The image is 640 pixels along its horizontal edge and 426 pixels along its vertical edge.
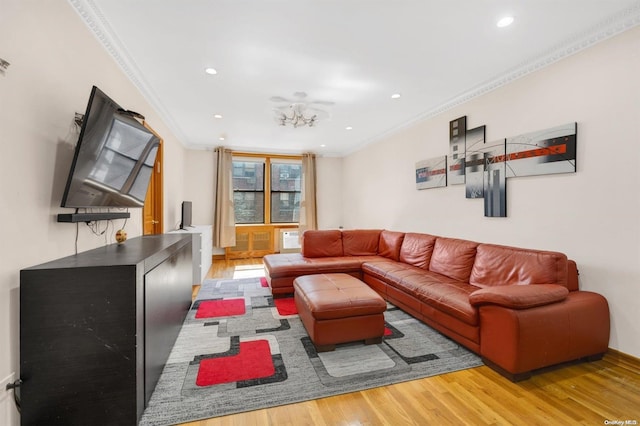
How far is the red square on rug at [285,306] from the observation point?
125 inches

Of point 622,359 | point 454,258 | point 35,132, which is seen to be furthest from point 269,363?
point 622,359

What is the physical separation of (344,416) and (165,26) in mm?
3061

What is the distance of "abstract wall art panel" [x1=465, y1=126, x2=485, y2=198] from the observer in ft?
10.5

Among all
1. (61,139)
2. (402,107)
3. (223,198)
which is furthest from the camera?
(223,198)

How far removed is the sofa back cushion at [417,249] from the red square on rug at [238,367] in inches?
91.5

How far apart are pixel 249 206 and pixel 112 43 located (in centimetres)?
472

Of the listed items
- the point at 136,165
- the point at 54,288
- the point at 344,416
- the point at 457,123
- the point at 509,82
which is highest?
the point at 509,82

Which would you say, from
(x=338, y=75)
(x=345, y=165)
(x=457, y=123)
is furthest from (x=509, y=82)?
(x=345, y=165)

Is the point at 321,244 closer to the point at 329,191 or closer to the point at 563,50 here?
the point at 329,191

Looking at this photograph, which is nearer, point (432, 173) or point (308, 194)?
point (432, 173)

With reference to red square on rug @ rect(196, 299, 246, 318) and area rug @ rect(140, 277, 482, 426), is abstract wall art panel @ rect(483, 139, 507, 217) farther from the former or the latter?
red square on rug @ rect(196, 299, 246, 318)

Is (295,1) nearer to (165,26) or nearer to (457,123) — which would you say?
(165,26)

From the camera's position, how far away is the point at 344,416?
159 cm

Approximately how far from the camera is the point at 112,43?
2281 millimetres
